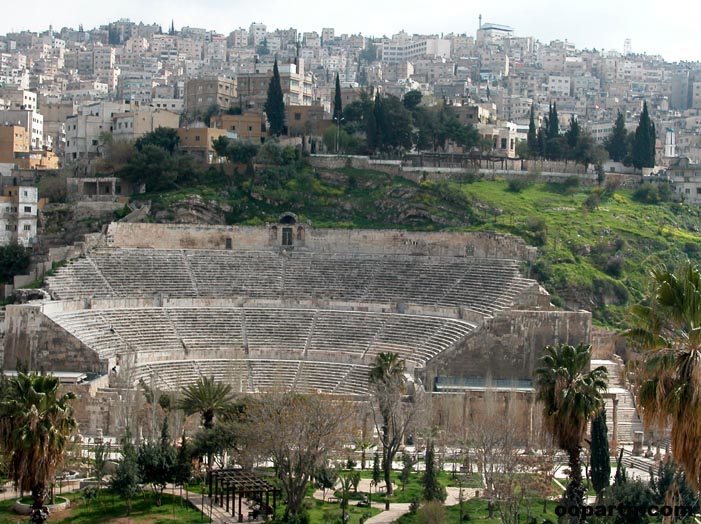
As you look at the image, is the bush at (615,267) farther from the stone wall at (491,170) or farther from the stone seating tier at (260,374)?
the stone seating tier at (260,374)

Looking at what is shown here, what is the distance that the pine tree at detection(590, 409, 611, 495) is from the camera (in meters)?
31.0

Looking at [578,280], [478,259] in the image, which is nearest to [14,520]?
[478,259]

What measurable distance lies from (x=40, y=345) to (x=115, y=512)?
14875mm

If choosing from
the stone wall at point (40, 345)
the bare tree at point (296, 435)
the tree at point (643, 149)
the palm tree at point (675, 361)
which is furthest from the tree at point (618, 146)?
the palm tree at point (675, 361)

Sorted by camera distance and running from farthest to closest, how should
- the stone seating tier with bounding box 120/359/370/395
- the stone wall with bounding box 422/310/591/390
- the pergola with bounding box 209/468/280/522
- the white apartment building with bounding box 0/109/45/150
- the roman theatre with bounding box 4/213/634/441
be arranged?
the white apartment building with bounding box 0/109/45/150
the stone wall with bounding box 422/310/591/390
the roman theatre with bounding box 4/213/634/441
the stone seating tier with bounding box 120/359/370/395
the pergola with bounding box 209/468/280/522

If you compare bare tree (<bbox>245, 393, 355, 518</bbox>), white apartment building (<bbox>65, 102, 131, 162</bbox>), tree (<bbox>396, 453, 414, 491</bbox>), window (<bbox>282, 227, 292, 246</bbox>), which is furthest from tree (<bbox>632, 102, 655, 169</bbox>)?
bare tree (<bbox>245, 393, 355, 518</bbox>)

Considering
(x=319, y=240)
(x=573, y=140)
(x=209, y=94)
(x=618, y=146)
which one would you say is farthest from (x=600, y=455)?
(x=209, y=94)

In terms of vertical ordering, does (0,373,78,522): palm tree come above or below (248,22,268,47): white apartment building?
below

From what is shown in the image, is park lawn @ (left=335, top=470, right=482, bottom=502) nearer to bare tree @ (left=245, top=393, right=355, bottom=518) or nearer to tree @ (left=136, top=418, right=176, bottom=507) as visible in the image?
bare tree @ (left=245, top=393, right=355, bottom=518)

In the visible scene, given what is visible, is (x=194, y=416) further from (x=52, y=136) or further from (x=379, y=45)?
(x=379, y=45)

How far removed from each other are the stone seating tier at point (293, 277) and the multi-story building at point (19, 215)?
7.30 metres

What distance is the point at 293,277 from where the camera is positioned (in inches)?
2036

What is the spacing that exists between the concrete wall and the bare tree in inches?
862

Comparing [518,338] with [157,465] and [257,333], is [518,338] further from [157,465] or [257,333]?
[157,465]
